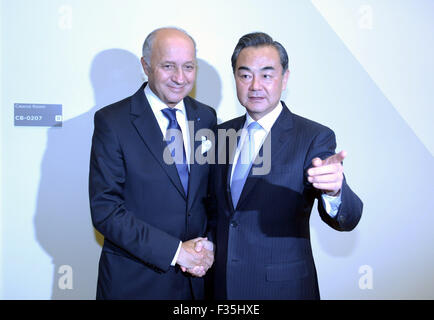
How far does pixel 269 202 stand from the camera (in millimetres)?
1588

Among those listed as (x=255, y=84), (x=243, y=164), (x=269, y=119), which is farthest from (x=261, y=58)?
(x=243, y=164)

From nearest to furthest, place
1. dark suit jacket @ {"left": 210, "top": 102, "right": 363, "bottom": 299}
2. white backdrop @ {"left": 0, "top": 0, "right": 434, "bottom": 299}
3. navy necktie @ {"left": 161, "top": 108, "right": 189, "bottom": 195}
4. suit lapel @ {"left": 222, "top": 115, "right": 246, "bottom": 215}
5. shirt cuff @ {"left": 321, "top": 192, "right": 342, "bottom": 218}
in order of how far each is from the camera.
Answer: shirt cuff @ {"left": 321, "top": 192, "right": 342, "bottom": 218} → dark suit jacket @ {"left": 210, "top": 102, "right": 363, "bottom": 299} → suit lapel @ {"left": 222, "top": 115, "right": 246, "bottom": 215} → navy necktie @ {"left": 161, "top": 108, "right": 189, "bottom": 195} → white backdrop @ {"left": 0, "top": 0, "right": 434, "bottom": 299}

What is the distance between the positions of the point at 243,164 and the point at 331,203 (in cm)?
45

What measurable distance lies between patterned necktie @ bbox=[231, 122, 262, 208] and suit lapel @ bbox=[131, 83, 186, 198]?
0.26 meters

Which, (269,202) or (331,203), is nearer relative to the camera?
(331,203)

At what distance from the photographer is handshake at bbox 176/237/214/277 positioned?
1690 mm

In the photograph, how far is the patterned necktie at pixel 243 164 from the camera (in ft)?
5.48

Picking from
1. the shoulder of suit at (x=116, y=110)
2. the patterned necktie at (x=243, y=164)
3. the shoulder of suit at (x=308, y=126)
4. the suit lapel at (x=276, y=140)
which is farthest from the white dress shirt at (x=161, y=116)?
the shoulder of suit at (x=308, y=126)

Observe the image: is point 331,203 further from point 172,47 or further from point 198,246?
point 172,47

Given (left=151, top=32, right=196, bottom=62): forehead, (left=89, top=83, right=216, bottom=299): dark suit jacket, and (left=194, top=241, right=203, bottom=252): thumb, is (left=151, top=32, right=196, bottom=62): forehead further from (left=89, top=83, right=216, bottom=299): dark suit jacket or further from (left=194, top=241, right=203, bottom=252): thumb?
(left=194, top=241, right=203, bottom=252): thumb

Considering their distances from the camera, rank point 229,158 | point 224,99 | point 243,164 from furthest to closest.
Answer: point 224,99
point 229,158
point 243,164

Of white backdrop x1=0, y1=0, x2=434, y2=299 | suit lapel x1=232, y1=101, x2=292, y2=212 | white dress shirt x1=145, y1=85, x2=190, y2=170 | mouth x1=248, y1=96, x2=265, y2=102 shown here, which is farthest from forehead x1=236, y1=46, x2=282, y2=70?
white backdrop x1=0, y1=0, x2=434, y2=299

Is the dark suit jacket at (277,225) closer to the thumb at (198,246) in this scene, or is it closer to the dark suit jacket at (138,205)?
the thumb at (198,246)

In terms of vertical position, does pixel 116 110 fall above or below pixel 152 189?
above
